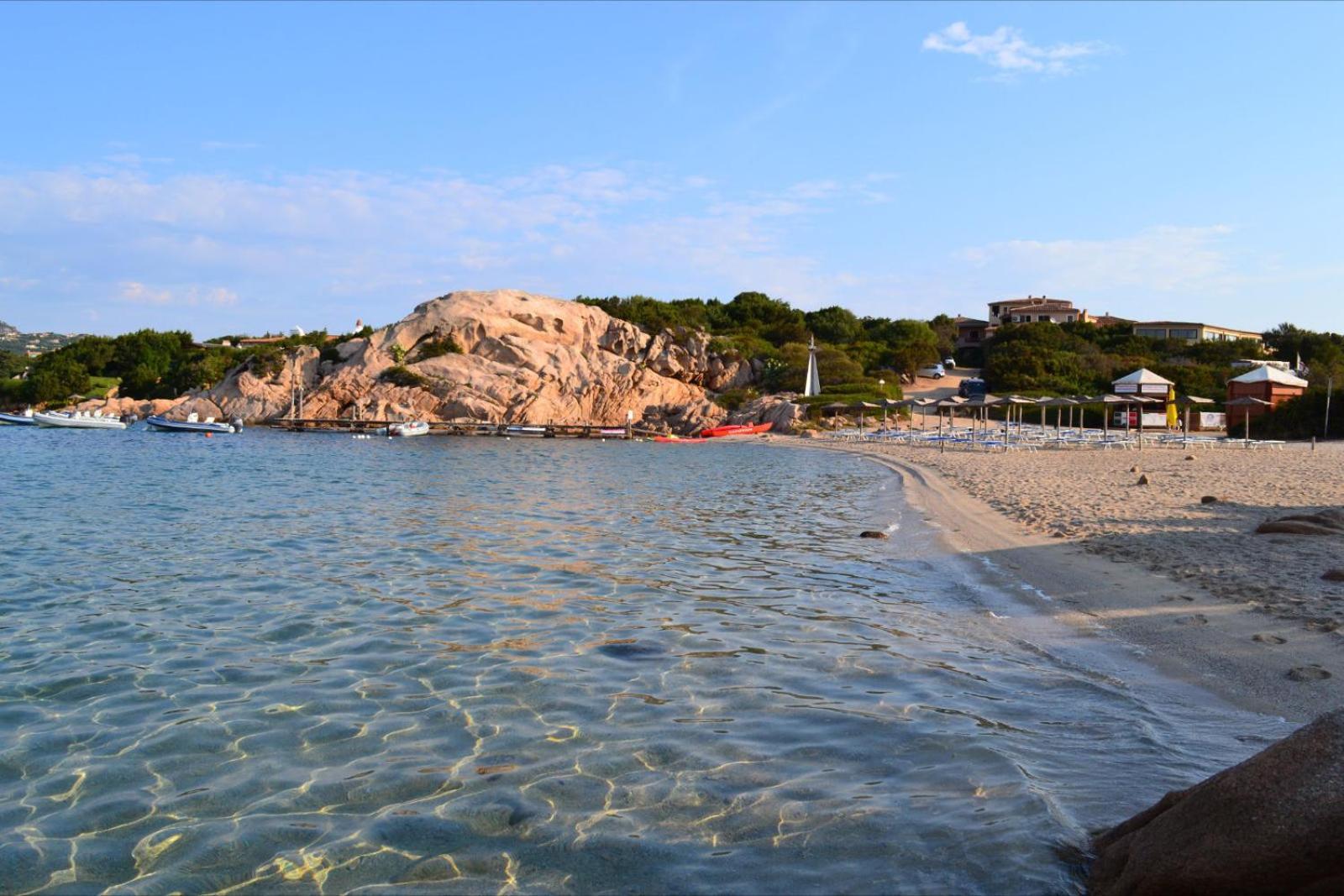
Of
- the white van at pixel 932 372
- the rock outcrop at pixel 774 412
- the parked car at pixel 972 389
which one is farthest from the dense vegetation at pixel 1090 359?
the rock outcrop at pixel 774 412

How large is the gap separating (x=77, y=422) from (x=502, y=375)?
28.1 metres

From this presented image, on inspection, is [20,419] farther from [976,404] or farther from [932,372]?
[932,372]

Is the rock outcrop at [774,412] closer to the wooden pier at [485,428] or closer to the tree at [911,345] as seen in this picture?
the wooden pier at [485,428]

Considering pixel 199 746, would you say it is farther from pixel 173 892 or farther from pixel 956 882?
pixel 956 882

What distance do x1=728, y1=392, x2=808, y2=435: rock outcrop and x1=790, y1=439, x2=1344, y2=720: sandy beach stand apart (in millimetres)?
36936

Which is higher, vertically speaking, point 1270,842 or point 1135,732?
point 1270,842

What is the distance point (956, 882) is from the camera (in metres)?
4.18

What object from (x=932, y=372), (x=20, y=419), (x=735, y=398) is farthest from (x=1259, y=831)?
(x=932, y=372)

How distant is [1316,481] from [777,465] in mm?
18372

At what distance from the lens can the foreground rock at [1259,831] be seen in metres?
3.18

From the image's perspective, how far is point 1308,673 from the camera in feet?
22.1

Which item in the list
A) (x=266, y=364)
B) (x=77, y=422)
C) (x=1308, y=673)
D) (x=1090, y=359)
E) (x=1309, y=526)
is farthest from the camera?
(x=1090, y=359)

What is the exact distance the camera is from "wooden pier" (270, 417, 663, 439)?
63562 mm

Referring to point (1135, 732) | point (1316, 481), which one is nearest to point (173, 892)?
point (1135, 732)
